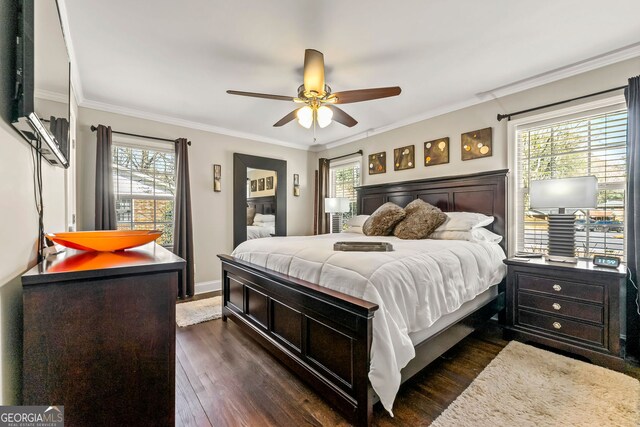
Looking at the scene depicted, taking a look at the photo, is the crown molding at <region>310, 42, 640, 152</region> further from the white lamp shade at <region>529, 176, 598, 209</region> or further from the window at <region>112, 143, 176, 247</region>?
the window at <region>112, 143, 176, 247</region>

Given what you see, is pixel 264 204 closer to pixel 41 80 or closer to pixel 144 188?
pixel 144 188

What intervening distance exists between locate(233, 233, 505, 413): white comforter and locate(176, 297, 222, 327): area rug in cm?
118

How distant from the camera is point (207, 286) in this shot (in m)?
4.36

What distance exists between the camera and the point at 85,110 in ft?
11.4

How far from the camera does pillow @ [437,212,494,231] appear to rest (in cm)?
A: 298

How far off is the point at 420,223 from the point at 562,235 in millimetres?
1257

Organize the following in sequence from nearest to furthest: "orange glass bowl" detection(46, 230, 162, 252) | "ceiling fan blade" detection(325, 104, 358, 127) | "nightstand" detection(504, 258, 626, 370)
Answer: "orange glass bowl" detection(46, 230, 162, 252)
"nightstand" detection(504, 258, 626, 370)
"ceiling fan blade" detection(325, 104, 358, 127)

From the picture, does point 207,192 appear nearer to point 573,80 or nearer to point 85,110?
point 85,110

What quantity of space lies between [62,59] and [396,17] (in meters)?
2.14

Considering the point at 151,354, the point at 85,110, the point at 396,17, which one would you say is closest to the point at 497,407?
the point at 151,354

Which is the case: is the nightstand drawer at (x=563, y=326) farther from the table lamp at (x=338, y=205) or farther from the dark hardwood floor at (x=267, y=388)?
the table lamp at (x=338, y=205)

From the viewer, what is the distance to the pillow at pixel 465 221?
9.77 feet

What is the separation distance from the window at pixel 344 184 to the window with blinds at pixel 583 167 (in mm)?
2478

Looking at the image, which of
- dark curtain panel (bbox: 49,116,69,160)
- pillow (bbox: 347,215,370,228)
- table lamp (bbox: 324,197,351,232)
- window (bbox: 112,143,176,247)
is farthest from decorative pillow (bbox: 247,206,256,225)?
dark curtain panel (bbox: 49,116,69,160)
